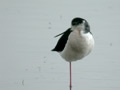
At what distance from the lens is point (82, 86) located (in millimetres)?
6402

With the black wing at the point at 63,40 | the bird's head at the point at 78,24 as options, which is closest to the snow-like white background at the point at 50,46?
the black wing at the point at 63,40

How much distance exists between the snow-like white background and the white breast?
19.9 inches

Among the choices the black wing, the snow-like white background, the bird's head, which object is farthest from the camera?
the snow-like white background

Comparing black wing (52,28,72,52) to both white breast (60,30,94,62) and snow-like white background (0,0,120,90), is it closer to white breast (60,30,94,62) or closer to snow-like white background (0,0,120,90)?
white breast (60,30,94,62)

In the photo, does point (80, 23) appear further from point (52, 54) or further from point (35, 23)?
point (35, 23)

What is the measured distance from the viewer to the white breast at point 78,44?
19.6 ft

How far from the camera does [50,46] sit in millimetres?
7832

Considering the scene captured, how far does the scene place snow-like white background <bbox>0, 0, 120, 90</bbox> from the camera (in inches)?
258

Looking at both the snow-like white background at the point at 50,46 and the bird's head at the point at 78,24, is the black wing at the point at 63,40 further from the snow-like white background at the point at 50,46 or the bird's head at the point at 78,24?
the snow-like white background at the point at 50,46

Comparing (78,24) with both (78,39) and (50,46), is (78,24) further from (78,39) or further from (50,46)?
(50,46)

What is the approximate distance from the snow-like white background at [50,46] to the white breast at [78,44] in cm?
51

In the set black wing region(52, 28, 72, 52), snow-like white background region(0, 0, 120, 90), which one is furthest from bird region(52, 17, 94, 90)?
snow-like white background region(0, 0, 120, 90)

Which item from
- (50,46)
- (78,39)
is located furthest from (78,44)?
(50,46)

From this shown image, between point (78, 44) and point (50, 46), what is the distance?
1877 mm
